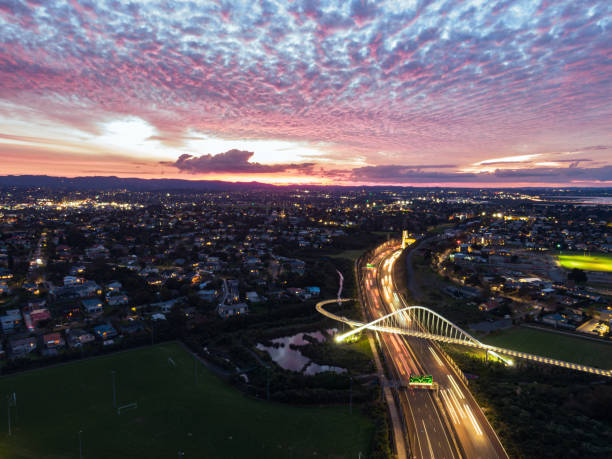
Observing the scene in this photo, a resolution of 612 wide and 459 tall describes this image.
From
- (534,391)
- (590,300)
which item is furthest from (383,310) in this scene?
(590,300)

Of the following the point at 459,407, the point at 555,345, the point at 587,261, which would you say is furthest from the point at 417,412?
the point at 587,261

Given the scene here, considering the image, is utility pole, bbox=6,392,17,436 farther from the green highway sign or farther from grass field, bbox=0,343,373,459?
the green highway sign

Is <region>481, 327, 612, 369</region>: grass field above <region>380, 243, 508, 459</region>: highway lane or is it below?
above

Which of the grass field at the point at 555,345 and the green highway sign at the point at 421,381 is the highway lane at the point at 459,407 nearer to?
the green highway sign at the point at 421,381

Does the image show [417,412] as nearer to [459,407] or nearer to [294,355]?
[459,407]

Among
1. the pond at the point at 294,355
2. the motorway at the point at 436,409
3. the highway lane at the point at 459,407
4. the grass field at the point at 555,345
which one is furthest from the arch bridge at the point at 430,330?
the pond at the point at 294,355

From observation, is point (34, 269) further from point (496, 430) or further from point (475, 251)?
point (475, 251)

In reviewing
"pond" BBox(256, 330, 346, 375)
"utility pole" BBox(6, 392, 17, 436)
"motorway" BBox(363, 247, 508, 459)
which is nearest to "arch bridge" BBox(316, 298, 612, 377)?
"motorway" BBox(363, 247, 508, 459)
